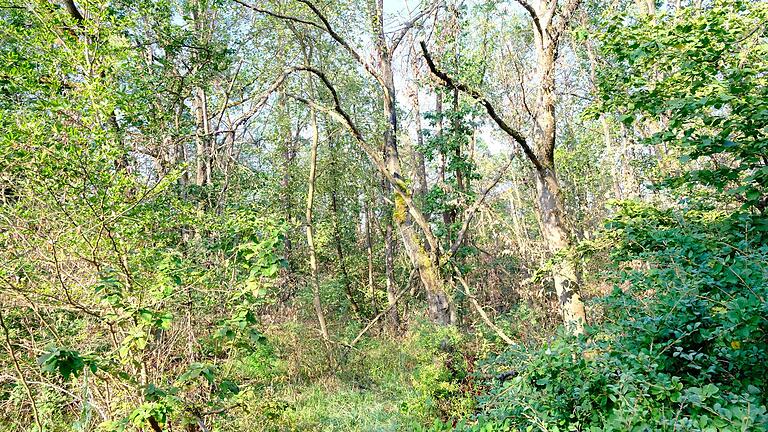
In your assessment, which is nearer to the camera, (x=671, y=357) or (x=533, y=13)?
(x=671, y=357)

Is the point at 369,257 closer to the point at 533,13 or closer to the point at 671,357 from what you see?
the point at 533,13

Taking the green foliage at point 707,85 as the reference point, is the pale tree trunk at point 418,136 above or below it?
above

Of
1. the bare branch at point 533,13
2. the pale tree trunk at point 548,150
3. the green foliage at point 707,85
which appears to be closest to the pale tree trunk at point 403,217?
the pale tree trunk at point 548,150

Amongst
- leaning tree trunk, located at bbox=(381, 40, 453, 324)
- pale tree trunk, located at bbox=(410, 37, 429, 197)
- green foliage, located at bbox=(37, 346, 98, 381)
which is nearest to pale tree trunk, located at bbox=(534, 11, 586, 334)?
pale tree trunk, located at bbox=(410, 37, 429, 197)

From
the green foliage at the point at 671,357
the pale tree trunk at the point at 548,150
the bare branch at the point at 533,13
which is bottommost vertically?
the green foliage at the point at 671,357

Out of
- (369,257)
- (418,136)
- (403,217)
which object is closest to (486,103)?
(403,217)

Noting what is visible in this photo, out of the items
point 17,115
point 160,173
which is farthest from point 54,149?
point 160,173

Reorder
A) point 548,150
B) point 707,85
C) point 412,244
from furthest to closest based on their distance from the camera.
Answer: point 412,244 → point 548,150 → point 707,85

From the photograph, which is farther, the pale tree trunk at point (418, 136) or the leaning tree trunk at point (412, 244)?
the leaning tree trunk at point (412, 244)

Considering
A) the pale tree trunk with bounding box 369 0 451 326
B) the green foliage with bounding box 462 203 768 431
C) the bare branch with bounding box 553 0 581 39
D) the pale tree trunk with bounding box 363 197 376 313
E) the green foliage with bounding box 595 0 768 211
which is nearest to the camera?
the green foliage with bounding box 462 203 768 431

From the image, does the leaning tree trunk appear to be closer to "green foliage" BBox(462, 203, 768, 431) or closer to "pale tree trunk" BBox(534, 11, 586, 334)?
"pale tree trunk" BBox(534, 11, 586, 334)

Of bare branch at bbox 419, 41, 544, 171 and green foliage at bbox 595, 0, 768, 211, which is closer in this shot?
green foliage at bbox 595, 0, 768, 211

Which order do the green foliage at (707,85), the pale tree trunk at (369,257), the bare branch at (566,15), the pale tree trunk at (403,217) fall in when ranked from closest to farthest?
the green foliage at (707,85) → the bare branch at (566,15) → the pale tree trunk at (403,217) → the pale tree trunk at (369,257)

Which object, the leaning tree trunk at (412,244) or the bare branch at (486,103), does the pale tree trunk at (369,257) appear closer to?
the leaning tree trunk at (412,244)
